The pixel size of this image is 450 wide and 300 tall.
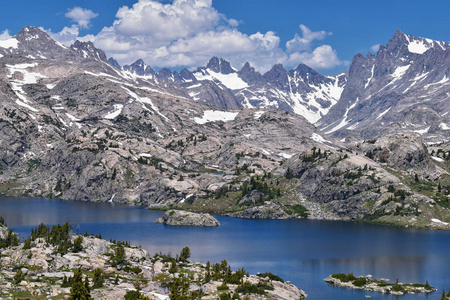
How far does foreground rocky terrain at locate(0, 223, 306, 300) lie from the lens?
92.9 metres

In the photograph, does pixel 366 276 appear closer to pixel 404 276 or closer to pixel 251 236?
pixel 404 276

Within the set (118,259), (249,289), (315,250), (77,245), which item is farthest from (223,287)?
(315,250)

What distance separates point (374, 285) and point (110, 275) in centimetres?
5707

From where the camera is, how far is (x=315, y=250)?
6201 inches

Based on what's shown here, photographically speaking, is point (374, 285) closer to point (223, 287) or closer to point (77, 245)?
point (223, 287)

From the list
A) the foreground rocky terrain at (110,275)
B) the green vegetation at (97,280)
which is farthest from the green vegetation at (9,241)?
the green vegetation at (97,280)

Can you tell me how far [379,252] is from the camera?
508 feet

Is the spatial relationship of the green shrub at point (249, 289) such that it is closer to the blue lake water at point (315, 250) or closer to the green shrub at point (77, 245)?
the blue lake water at point (315, 250)

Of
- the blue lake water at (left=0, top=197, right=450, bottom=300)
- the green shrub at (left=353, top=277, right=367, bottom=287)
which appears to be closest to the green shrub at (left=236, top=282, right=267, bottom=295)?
the blue lake water at (left=0, top=197, right=450, bottom=300)

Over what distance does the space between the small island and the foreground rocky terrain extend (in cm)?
1382

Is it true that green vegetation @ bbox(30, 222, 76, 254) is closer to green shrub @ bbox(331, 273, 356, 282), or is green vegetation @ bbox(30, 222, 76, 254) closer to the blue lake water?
the blue lake water

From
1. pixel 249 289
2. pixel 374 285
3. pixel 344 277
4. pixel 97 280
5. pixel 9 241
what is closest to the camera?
pixel 97 280

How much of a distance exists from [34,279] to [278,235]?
105 meters

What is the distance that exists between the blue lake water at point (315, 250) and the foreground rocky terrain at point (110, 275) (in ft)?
41.6
